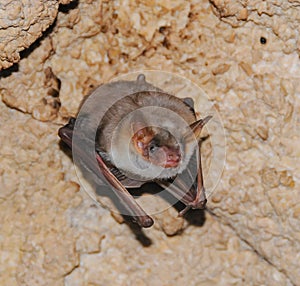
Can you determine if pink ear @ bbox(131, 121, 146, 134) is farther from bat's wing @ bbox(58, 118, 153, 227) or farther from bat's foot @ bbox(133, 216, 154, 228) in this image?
bat's foot @ bbox(133, 216, 154, 228)

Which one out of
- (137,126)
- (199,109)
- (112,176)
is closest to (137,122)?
(137,126)

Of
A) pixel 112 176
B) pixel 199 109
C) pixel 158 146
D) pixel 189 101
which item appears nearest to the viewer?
pixel 158 146

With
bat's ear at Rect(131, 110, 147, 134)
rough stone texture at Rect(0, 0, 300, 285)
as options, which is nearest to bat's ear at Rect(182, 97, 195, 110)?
rough stone texture at Rect(0, 0, 300, 285)

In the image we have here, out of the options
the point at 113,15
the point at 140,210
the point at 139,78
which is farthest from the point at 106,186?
the point at 113,15

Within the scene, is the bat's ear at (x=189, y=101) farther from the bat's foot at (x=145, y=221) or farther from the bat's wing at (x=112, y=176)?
the bat's foot at (x=145, y=221)

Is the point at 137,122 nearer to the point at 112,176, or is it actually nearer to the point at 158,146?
the point at 158,146
